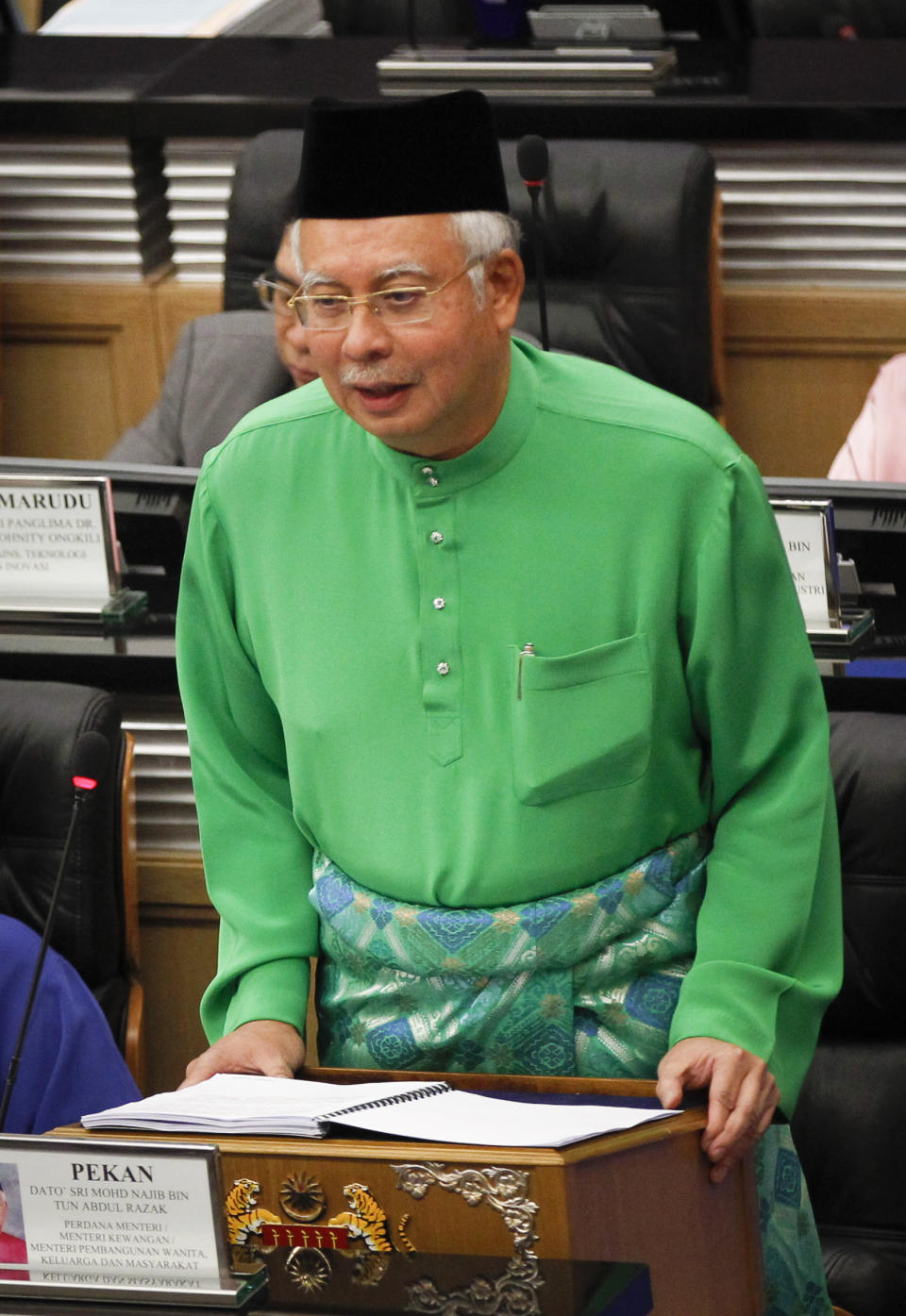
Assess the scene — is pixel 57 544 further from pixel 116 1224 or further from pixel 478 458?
pixel 116 1224

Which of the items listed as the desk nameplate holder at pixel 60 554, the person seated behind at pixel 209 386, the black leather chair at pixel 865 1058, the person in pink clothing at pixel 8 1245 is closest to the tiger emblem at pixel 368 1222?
the person in pink clothing at pixel 8 1245

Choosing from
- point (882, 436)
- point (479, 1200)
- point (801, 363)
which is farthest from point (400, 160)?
point (801, 363)

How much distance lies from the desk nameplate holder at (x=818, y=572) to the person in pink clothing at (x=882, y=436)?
0.85 metres

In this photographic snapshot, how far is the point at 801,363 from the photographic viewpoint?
346 centimetres

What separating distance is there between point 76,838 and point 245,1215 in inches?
41.7

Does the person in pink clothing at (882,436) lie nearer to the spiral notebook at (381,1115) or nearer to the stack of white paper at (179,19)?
the stack of white paper at (179,19)

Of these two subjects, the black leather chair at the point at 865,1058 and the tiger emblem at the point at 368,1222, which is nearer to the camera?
the tiger emblem at the point at 368,1222

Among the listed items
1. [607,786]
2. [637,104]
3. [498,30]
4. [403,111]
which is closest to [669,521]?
[607,786]

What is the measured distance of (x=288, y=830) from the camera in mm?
1496

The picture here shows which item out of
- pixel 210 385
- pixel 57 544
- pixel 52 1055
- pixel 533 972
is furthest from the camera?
pixel 210 385

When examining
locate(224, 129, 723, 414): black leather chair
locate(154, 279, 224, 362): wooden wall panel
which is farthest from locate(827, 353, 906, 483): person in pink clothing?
locate(154, 279, 224, 362): wooden wall panel

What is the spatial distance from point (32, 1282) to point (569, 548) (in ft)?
1.98

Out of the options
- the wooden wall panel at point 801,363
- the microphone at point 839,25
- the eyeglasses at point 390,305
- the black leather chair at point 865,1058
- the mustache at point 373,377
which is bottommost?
the black leather chair at point 865,1058

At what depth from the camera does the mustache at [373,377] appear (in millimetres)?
1270
